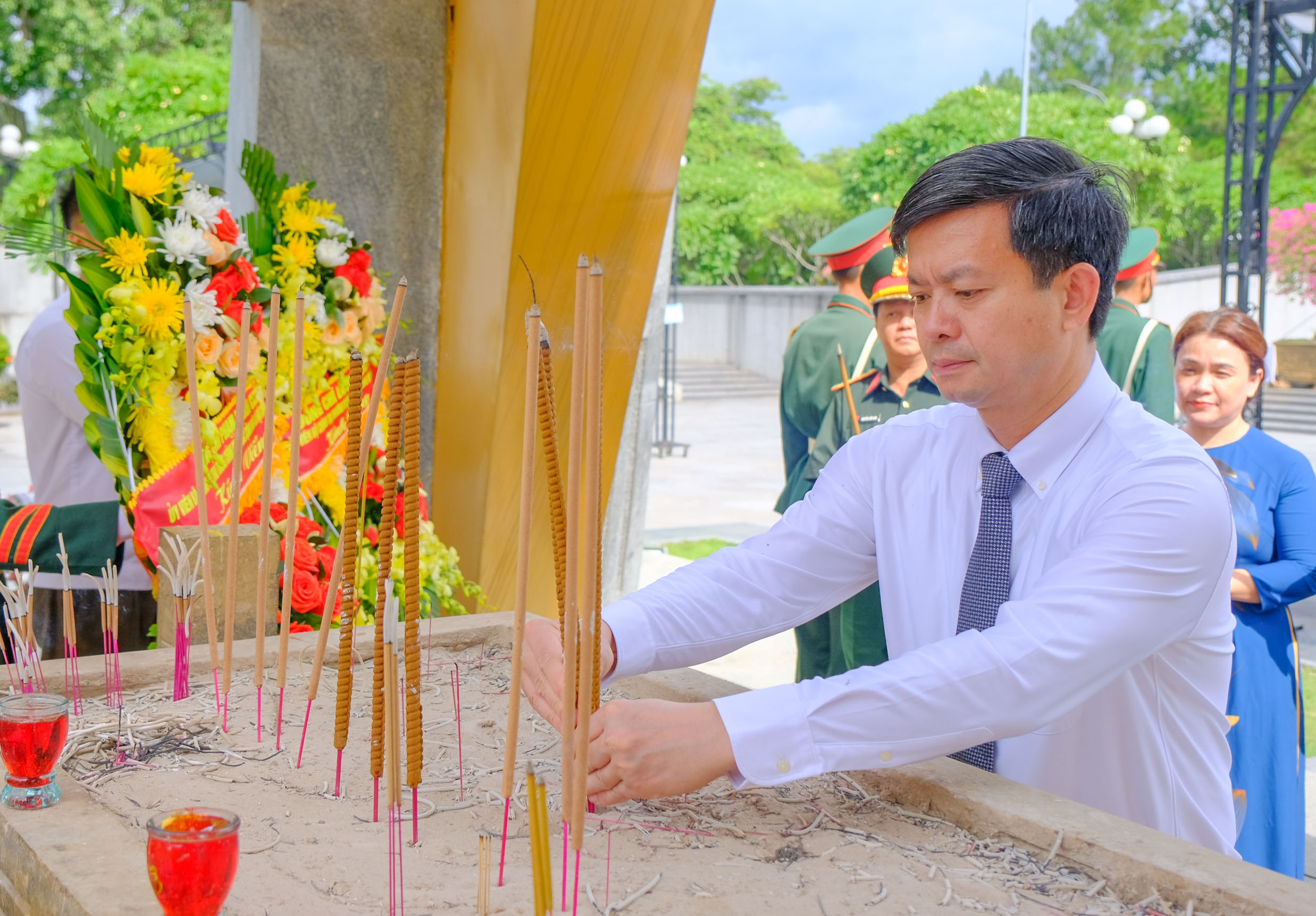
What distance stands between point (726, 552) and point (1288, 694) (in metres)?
1.49

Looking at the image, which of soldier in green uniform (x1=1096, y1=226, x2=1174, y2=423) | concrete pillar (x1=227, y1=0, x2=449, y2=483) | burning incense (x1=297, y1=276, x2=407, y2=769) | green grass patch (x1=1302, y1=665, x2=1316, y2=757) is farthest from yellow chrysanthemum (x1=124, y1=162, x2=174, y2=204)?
green grass patch (x1=1302, y1=665, x2=1316, y2=757)

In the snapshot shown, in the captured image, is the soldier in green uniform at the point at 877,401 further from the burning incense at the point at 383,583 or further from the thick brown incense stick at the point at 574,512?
the thick brown incense stick at the point at 574,512

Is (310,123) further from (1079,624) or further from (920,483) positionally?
(1079,624)

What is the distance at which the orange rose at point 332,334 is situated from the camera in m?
2.62

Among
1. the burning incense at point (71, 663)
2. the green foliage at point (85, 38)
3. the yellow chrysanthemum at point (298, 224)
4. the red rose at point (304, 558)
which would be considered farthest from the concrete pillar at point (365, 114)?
the green foliage at point (85, 38)

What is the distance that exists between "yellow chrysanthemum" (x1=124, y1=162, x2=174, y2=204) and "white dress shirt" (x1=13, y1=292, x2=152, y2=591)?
36 centimetres

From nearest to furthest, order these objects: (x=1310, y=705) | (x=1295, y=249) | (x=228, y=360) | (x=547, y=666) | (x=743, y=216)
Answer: (x=547, y=666), (x=228, y=360), (x=1310, y=705), (x=1295, y=249), (x=743, y=216)

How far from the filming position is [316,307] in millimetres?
2600

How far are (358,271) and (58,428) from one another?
76cm

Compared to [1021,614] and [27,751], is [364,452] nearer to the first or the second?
[27,751]

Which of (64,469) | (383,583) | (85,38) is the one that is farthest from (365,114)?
(85,38)

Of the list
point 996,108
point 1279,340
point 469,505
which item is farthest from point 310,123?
point 996,108

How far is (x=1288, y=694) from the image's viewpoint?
8.22 ft

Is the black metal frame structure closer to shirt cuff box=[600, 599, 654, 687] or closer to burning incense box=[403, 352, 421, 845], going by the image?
shirt cuff box=[600, 599, 654, 687]
